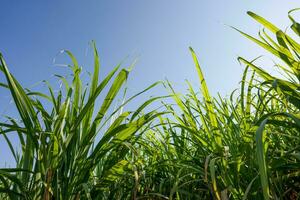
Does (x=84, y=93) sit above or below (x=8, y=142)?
above

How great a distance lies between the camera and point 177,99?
1.50 meters

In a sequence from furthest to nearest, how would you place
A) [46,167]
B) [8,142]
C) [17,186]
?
[8,142]
[17,186]
[46,167]

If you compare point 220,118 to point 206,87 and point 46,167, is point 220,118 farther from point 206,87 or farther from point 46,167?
point 46,167

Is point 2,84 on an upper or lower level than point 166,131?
upper

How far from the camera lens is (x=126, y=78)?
1.39m

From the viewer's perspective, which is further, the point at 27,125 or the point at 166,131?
the point at 166,131

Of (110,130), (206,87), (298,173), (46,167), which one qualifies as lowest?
(298,173)

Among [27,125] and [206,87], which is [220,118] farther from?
[27,125]

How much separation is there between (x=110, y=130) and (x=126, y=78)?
21cm

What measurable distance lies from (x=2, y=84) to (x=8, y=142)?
0.24 metres

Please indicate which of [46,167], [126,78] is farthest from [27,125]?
[126,78]

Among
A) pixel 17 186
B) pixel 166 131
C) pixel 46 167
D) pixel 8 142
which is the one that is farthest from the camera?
pixel 166 131

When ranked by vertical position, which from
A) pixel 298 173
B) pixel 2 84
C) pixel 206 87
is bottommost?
pixel 298 173

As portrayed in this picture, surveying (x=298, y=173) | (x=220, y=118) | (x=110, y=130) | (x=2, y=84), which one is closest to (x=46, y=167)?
(x=110, y=130)
